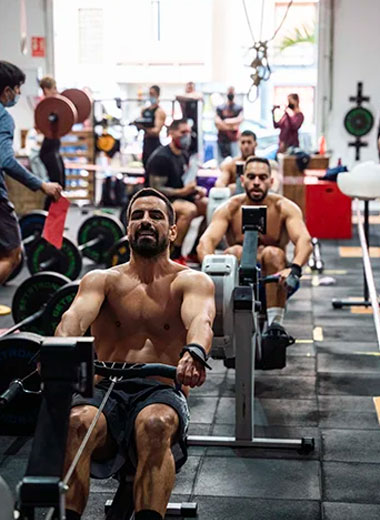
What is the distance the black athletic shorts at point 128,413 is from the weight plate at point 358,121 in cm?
1085

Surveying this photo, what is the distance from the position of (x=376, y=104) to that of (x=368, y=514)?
34.6 ft

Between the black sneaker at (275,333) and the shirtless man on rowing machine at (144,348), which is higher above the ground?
the shirtless man on rowing machine at (144,348)

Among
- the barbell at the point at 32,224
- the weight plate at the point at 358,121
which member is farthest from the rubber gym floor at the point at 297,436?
the weight plate at the point at 358,121

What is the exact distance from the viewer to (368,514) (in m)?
3.78

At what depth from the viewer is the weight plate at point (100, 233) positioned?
348 inches

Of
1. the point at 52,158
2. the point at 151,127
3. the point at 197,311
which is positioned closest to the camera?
the point at 197,311

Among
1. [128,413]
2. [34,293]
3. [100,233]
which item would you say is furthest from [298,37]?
[128,413]

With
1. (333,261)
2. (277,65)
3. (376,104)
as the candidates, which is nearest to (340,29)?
(376,104)

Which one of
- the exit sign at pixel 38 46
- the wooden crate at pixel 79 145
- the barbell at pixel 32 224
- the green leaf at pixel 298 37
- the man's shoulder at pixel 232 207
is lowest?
the barbell at pixel 32 224

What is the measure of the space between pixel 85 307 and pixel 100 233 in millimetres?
5504

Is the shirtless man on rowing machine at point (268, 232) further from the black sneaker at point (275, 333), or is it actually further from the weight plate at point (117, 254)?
the weight plate at point (117, 254)

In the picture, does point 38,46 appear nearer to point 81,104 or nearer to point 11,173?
point 81,104

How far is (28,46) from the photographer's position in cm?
1466

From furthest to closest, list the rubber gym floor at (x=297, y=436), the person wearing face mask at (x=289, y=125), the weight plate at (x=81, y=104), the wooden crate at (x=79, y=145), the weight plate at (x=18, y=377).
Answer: the wooden crate at (x=79, y=145) < the person wearing face mask at (x=289, y=125) < the weight plate at (x=81, y=104) < the weight plate at (x=18, y=377) < the rubber gym floor at (x=297, y=436)
